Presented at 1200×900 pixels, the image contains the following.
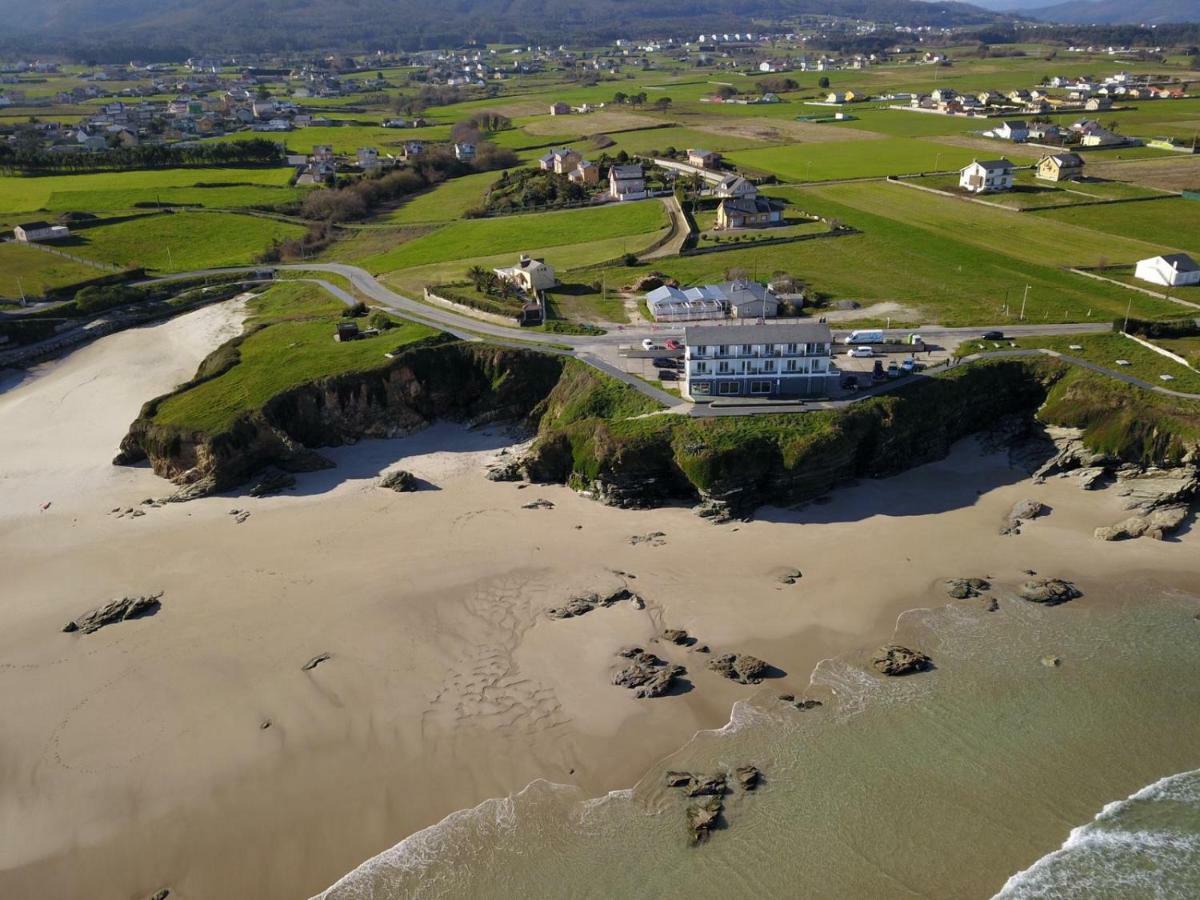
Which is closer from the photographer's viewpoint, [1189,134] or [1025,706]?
[1025,706]

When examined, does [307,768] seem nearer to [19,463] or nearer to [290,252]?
[19,463]

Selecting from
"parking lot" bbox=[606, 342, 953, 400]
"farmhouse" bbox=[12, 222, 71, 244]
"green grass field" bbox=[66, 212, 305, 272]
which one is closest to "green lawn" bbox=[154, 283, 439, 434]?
"parking lot" bbox=[606, 342, 953, 400]

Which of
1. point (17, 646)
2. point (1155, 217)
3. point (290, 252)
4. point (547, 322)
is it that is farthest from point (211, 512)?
point (1155, 217)

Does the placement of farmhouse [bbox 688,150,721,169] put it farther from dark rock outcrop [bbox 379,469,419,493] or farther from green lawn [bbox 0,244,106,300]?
dark rock outcrop [bbox 379,469,419,493]

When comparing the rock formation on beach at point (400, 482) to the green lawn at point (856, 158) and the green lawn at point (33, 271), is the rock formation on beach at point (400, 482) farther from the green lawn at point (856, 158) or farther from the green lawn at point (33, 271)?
the green lawn at point (856, 158)

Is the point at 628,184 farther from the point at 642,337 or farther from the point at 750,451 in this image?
the point at 750,451
